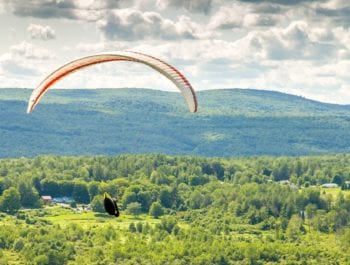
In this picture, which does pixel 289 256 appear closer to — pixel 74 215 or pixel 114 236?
pixel 114 236

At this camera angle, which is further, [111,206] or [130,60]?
A: [130,60]

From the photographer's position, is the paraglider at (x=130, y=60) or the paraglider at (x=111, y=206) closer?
the paraglider at (x=111, y=206)

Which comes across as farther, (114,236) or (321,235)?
(321,235)

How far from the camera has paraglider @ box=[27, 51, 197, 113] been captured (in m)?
48.2

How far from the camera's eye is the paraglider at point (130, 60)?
48.2 metres

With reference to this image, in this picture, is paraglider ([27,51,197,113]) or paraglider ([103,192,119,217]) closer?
paraglider ([103,192,119,217])

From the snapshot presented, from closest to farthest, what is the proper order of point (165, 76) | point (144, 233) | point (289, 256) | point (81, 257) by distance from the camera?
point (165, 76) → point (81, 257) → point (289, 256) → point (144, 233)

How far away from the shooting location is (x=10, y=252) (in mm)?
156500

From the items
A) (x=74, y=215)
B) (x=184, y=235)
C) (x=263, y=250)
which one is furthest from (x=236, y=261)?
(x=74, y=215)

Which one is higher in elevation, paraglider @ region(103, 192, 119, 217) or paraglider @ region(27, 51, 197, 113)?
paraglider @ region(27, 51, 197, 113)

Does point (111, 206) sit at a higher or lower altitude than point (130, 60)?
lower

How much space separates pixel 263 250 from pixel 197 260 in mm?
13109

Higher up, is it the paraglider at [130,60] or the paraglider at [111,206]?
the paraglider at [130,60]

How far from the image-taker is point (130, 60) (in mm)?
49125
